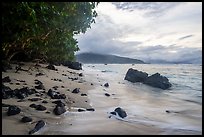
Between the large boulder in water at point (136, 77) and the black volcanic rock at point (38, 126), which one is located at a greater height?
the large boulder in water at point (136, 77)

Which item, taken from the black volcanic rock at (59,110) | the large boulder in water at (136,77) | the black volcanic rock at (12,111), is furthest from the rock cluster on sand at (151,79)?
the black volcanic rock at (12,111)

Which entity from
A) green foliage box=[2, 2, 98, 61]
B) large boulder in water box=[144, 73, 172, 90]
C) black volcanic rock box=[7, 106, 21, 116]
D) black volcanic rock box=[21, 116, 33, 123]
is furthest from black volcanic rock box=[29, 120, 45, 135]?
large boulder in water box=[144, 73, 172, 90]

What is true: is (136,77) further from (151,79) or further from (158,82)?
(158,82)

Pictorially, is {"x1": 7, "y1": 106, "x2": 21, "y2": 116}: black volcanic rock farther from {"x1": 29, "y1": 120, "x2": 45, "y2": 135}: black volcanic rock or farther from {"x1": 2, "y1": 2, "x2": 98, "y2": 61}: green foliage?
{"x1": 2, "y1": 2, "x2": 98, "y2": 61}: green foliage

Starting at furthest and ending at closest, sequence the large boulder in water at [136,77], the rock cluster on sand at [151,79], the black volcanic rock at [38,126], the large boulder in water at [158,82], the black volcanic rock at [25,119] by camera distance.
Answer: the large boulder in water at [136,77] < the rock cluster on sand at [151,79] < the large boulder in water at [158,82] < the black volcanic rock at [25,119] < the black volcanic rock at [38,126]

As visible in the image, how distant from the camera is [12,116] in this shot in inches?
220

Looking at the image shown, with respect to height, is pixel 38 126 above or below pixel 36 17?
below

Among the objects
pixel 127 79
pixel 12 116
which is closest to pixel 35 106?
pixel 12 116

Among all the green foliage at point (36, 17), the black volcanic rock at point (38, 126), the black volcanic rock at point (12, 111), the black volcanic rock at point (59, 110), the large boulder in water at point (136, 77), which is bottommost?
the black volcanic rock at point (38, 126)

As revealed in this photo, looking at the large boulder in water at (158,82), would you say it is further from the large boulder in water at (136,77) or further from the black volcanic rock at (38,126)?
the black volcanic rock at (38,126)

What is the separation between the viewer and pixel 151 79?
1981 centimetres

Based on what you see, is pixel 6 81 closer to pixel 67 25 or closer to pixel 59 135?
pixel 67 25

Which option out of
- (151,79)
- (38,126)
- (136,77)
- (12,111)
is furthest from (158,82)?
(38,126)

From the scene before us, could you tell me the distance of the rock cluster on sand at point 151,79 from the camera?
60.4 feet
